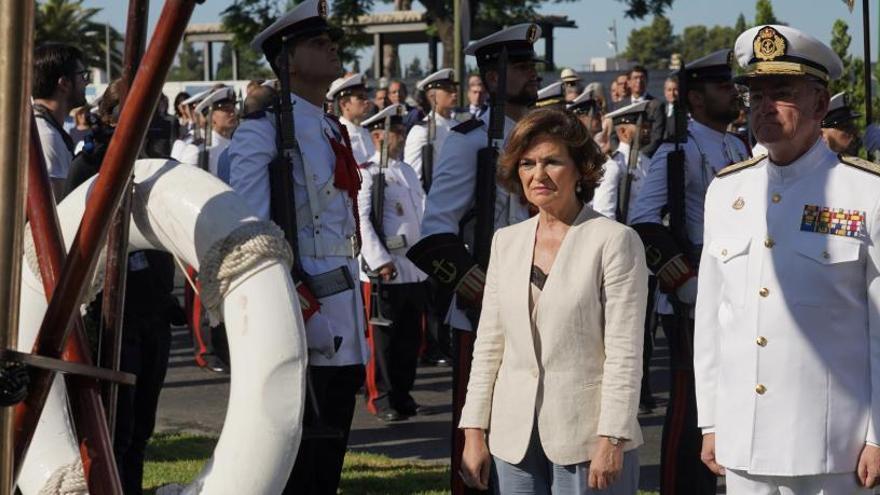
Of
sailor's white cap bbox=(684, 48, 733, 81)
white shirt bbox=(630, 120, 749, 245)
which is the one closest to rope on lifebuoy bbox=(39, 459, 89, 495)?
white shirt bbox=(630, 120, 749, 245)

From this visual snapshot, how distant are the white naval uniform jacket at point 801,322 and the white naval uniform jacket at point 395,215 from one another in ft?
18.5

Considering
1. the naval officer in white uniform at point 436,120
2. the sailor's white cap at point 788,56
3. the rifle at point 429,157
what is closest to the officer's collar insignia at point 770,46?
the sailor's white cap at point 788,56

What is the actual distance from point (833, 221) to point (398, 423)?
5.57 m

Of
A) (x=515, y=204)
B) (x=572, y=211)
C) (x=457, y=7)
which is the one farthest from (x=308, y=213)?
(x=457, y=7)

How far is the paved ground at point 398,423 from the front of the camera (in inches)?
310

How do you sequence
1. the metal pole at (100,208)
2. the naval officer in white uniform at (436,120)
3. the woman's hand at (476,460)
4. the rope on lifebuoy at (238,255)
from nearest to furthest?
the metal pole at (100,208)
the rope on lifebuoy at (238,255)
the woman's hand at (476,460)
the naval officer in white uniform at (436,120)

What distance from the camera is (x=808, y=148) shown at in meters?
3.74

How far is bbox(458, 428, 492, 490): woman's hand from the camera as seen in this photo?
4.04m

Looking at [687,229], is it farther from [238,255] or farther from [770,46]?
[238,255]

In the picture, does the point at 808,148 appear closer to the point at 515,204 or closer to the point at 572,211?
the point at 572,211

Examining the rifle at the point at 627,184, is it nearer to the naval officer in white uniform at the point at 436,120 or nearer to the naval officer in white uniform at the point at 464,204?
the naval officer in white uniform at the point at 436,120

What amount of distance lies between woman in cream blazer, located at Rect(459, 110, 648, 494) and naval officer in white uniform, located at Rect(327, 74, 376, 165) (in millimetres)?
7469

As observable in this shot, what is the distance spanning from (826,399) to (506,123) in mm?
2328

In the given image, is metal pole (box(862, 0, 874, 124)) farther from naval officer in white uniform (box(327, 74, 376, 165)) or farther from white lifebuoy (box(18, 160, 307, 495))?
naval officer in white uniform (box(327, 74, 376, 165))
